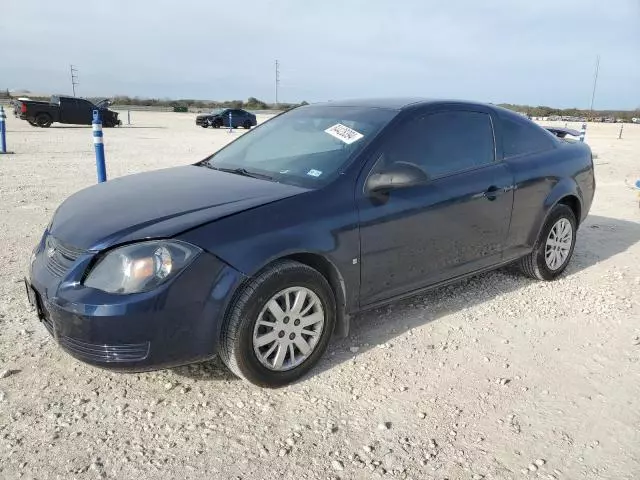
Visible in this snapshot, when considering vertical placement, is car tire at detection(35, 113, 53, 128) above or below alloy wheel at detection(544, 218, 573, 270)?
below

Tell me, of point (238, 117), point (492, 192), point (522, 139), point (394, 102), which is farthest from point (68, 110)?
point (492, 192)

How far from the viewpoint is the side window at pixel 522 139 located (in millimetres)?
4395

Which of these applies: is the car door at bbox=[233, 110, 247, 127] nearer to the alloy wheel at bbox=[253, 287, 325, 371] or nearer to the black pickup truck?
the black pickup truck

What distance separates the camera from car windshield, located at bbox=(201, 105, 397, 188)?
3428 mm

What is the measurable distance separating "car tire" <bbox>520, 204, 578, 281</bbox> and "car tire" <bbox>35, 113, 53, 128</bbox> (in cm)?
2567

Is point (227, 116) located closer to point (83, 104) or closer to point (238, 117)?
point (238, 117)

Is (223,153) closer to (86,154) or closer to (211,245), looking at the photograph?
(211,245)

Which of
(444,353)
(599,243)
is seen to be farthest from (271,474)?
(599,243)

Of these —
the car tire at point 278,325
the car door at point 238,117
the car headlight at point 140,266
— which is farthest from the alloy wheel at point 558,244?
the car door at point 238,117

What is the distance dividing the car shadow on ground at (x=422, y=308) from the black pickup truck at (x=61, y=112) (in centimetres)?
2320

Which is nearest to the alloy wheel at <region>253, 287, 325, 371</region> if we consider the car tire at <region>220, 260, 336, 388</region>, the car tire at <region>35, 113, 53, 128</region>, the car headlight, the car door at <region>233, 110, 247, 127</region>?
the car tire at <region>220, 260, 336, 388</region>

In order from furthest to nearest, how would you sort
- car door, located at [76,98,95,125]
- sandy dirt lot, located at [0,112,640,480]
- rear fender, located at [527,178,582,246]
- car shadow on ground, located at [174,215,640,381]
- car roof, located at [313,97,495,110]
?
car door, located at [76,98,95,125] → rear fender, located at [527,178,582,246] → car roof, located at [313,97,495,110] → car shadow on ground, located at [174,215,640,381] → sandy dirt lot, located at [0,112,640,480]

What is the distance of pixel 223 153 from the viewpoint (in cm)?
431

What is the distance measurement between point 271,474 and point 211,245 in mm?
1115
